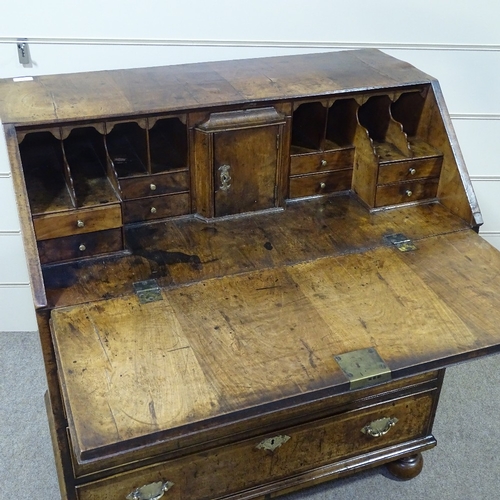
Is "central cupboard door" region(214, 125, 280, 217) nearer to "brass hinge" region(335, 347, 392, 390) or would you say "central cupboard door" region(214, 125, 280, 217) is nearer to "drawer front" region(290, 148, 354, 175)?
"drawer front" region(290, 148, 354, 175)

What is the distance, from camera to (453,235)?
5.68 feet

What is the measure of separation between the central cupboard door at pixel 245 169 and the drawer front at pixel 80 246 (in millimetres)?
302

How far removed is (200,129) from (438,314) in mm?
723

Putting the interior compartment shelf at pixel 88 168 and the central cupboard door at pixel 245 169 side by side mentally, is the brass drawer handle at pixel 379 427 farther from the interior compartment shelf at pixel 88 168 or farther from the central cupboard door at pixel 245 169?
the interior compartment shelf at pixel 88 168

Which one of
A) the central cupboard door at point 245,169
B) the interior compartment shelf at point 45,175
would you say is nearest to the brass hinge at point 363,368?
the central cupboard door at point 245,169

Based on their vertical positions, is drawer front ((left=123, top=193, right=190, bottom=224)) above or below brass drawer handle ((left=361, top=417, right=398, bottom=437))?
above

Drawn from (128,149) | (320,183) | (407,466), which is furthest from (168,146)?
(407,466)

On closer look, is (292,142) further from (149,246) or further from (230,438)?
(230,438)

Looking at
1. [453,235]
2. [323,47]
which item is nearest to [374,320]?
[453,235]

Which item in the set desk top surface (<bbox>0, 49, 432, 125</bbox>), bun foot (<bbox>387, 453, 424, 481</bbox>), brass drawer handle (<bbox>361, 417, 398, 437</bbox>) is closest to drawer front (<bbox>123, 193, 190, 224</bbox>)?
→ desk top surface (<bbox>0, 49, 432, 125</bbox>)

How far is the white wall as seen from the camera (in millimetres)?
2137

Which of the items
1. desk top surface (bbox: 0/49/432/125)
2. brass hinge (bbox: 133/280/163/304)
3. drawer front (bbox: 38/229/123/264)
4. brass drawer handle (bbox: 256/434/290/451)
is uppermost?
desk top surface (bbox: 0/49/432/125)

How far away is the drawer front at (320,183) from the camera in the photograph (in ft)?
6.15

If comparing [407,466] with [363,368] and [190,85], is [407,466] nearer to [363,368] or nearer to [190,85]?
[363,368]
